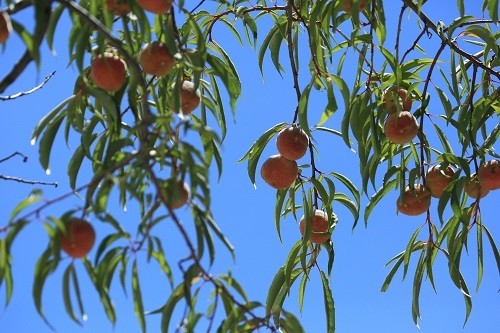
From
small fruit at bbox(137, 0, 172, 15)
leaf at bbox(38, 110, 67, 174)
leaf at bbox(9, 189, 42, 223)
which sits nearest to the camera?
leaf at bbox(9, 189, 42, 223)

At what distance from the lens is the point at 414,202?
1703mm

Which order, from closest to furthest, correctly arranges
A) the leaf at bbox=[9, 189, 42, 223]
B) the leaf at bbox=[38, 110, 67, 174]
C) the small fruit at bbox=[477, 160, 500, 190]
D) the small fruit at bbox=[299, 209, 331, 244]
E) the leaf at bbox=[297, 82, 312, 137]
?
the leaf at bbox=[9, 189, 42, 223] → the leaf at bbox=[38, 110, 67, 174] → the leaf at bbox=[297, 82, 312, 137] → the small fruit at bbox=[477, 160, 500, 190] → the small fruit at bbox=[299, 209, 331, 244]

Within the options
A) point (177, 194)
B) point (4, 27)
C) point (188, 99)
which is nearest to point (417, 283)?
point (188, 99)

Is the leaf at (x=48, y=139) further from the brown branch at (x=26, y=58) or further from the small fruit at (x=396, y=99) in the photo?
the small fruit at (x=396, y=99)

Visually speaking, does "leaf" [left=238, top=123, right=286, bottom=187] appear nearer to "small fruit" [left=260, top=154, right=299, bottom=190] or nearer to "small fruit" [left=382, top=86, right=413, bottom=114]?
"small fruit" [left=260, top=154, right=299, bottom=190]

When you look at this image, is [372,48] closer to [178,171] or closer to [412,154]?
[412,154]

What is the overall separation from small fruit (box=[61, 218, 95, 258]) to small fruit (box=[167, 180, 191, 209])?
97 millimetres

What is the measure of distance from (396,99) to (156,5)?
1.82ft

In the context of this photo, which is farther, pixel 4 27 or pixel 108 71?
pixel 108 71

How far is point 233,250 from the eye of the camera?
1093mm

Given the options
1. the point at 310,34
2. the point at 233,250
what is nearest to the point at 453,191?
the point at 310,34

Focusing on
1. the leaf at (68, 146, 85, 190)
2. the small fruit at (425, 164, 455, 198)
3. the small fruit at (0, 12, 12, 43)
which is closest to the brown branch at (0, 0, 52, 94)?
the small fruit at (0, 12, 12, 43)

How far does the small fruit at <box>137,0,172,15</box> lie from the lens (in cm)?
123

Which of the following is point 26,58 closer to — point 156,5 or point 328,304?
point 156,5
